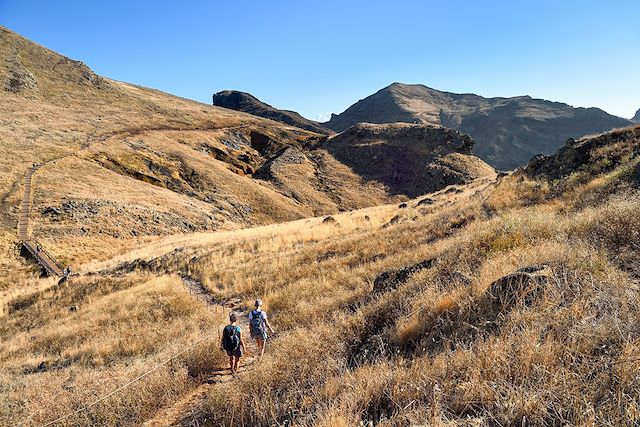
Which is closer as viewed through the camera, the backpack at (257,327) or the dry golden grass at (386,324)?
the dry golden grass at (386,324)

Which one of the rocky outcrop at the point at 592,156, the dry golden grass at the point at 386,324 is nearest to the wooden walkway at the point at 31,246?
the dry golden grass at the point at 386,324

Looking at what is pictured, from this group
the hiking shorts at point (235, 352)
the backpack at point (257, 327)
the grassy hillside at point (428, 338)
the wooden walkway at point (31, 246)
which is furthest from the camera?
the wooden walkway at point (31, 246)

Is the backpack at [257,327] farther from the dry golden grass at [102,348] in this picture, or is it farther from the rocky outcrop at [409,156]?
the rocky outcrop at [409,156]

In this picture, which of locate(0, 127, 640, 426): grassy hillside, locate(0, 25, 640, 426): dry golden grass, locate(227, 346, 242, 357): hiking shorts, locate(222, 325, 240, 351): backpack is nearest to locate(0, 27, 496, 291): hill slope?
locate(0, 25, 640, 426): dry golden grass

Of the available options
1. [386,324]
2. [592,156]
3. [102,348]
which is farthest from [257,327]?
[592,156]

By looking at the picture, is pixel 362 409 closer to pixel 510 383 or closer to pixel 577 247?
pixel 510 383

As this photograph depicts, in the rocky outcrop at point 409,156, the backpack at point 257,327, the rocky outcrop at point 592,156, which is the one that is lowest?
the backpack at point 257,327

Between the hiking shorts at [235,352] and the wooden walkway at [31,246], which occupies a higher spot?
the wooden walkway at [31,246]

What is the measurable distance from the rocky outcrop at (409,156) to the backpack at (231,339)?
62523 mm

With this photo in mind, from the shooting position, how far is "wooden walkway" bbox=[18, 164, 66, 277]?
26.9 meters

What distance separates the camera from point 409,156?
249ft

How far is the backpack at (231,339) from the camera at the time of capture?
8305 millimetres

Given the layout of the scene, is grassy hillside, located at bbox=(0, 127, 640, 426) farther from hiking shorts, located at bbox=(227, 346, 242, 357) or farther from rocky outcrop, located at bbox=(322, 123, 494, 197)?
rocky outcrop, located at bbox=(322, 123, 494, 197)

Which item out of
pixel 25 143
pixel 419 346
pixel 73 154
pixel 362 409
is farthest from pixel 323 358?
pixel 25 143
